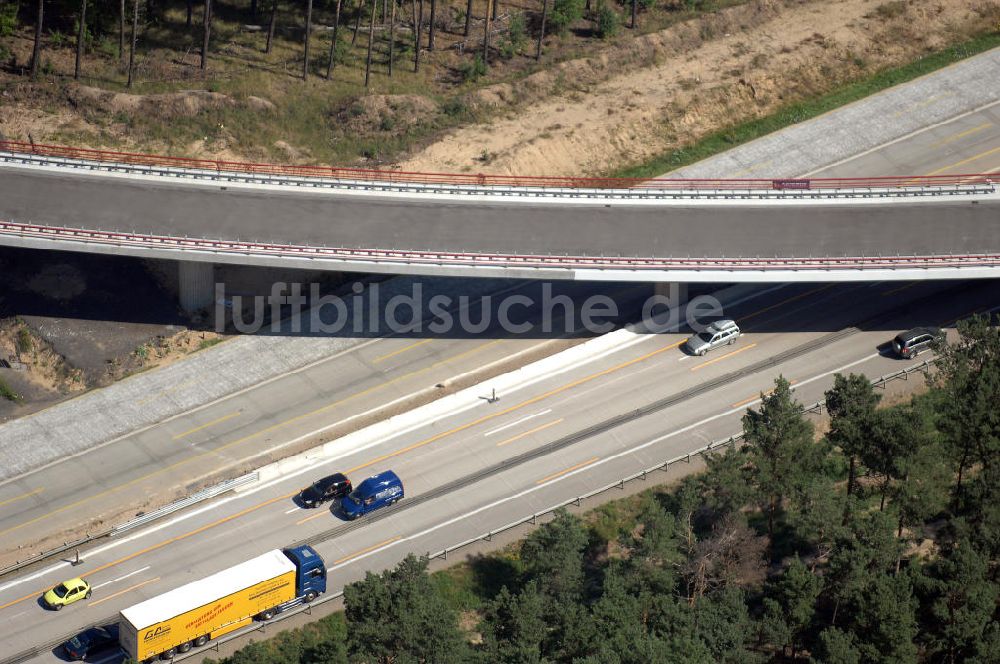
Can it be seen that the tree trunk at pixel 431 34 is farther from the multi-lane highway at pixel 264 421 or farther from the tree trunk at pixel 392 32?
the multi-lane highway at pixel 264 421

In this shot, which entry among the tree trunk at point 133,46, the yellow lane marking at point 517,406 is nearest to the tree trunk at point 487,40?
the tree trunk at point 133,46

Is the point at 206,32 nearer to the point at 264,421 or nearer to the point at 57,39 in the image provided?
the point at 57,39

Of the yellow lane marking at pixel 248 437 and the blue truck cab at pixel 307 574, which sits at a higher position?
the yellow lane marking at pixel 248 437

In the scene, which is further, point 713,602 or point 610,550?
point 610,550

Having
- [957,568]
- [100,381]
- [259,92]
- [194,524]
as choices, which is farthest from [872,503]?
[259,92]

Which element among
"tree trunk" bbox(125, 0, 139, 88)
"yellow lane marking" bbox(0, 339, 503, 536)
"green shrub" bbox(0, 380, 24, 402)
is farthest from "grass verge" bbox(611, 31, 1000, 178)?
"green shrub" bbox(0, 380, 24, 402)

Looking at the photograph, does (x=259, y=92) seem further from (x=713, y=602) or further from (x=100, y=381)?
(x=713, y=602)
